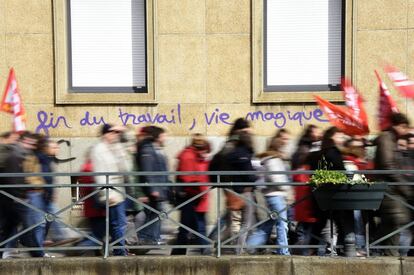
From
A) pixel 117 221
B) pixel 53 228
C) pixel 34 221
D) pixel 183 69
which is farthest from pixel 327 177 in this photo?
pixel 183 69

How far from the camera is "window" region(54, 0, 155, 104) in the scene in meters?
12.3

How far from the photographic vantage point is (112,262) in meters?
7.87

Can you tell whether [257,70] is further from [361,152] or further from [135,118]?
[361,152]

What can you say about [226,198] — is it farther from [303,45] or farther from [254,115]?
[303,45]

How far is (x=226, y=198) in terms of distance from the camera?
26.7 feet

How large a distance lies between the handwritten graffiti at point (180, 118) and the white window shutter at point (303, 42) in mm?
581

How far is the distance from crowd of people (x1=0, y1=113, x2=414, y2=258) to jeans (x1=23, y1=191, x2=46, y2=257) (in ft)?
0.04

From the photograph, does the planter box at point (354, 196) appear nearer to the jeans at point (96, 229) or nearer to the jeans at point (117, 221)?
the jeans at point (117, 221)

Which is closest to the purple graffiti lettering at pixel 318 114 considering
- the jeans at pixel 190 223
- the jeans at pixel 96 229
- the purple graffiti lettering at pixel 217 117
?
the purple graffiti lettering at pixel 217 117

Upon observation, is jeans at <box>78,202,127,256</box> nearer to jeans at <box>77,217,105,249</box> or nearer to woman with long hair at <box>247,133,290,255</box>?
jeans at <box>77,217,105,249</box>

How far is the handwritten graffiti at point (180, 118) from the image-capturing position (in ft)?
39.7

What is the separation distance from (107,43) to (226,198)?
523 cm

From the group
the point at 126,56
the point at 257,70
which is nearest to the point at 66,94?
the point at 126,56

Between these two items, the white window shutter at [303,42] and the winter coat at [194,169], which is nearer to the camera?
the winter coat at [194,169]
